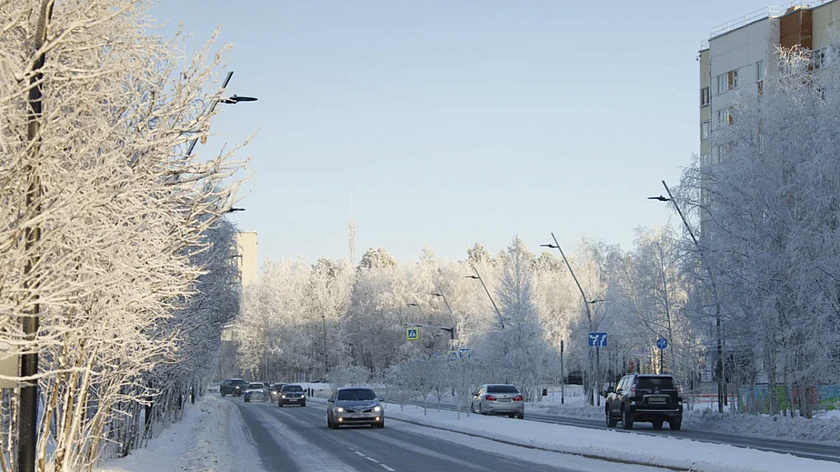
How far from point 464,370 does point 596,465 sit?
27.2 metres

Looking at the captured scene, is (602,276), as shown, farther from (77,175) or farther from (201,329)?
(77,175)

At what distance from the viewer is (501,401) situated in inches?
1907

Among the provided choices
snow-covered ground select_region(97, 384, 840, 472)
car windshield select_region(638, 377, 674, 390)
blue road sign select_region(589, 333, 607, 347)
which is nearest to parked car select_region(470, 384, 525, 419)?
blue road sign select_region(589, 333, 607, 347)

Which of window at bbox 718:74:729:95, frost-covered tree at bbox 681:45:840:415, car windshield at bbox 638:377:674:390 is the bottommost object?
car windshield at bbox 638:377:674:390

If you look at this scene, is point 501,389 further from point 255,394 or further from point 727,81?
point 255,394

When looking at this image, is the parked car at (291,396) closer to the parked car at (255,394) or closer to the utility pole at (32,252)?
the parked car at (255,394)

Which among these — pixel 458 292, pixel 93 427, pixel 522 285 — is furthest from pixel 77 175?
pixel 458 292

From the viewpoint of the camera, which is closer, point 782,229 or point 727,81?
point 782,229

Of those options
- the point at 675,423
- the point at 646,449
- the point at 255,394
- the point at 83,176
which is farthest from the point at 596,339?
the point at 255,394

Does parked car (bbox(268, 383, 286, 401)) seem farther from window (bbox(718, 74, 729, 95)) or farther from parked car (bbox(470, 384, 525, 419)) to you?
window (bbox(718, 74, 729, 95))

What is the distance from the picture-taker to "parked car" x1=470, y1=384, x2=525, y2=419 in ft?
157

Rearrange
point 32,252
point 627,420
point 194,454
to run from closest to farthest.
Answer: point 32,252, point 194,454, point 627,420

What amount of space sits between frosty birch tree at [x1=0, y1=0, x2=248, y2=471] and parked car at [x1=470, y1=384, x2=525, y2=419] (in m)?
36.5

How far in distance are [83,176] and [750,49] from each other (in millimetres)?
67576
